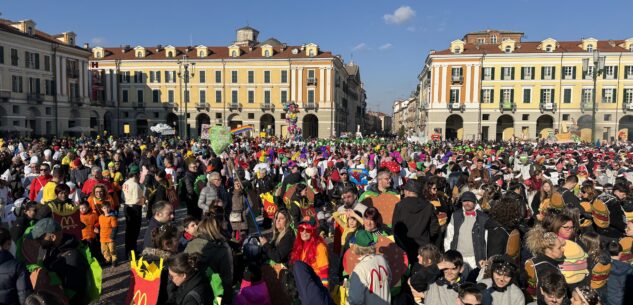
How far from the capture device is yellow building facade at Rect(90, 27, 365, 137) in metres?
56.6

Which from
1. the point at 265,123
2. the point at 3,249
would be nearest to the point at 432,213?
the point at 3,249

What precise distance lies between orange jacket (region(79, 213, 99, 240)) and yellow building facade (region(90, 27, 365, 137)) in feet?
165

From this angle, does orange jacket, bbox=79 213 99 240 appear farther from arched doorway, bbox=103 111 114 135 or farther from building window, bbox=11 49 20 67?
arched doorway, bbox=103 111 114 135

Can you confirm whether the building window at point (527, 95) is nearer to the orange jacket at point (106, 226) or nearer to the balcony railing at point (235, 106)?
the balcony railing at point (235, 106)

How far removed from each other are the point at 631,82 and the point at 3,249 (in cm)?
6225

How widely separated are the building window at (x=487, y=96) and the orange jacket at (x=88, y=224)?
174 ft

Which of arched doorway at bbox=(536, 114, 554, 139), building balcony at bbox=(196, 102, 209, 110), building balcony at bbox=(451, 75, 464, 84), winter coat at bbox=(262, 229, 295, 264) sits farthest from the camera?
building balcony at bbox=(196, 102, 209, 110)

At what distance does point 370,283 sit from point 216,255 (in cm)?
145

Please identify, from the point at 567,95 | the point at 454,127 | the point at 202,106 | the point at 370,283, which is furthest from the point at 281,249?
the point at 567,95

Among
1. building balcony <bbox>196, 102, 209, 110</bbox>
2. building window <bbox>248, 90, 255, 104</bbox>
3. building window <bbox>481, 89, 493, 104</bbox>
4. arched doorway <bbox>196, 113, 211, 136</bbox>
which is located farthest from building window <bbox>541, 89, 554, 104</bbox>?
arched doorway <bbox>196, 113, 211, 136</bbox>

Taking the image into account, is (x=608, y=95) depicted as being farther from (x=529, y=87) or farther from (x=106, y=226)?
(x=106, y=226)

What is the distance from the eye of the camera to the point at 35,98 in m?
43.8

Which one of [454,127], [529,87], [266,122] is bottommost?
[454,127]

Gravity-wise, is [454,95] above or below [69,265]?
above
